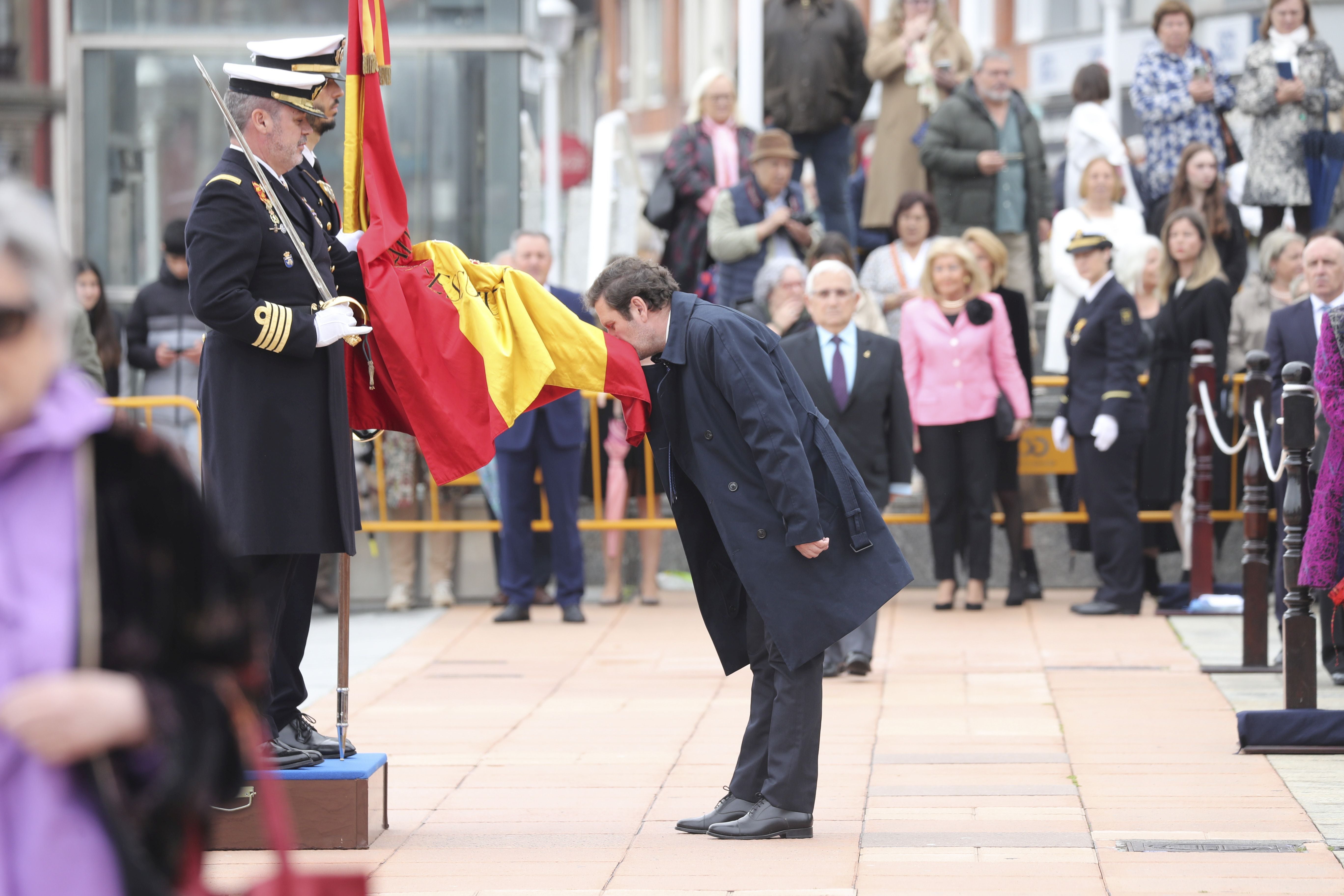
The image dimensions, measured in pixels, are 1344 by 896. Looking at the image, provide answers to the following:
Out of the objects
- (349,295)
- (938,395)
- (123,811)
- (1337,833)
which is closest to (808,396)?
(349,295)

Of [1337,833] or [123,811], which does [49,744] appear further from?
[1337,833]

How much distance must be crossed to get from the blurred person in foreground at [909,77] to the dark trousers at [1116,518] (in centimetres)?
321

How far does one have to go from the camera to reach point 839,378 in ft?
32.0

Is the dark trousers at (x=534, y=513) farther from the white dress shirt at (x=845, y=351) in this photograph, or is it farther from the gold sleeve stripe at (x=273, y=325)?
the gold sleeve stripe at (x=273, y=325)

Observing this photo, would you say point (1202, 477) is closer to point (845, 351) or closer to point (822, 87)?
point (845, 351)

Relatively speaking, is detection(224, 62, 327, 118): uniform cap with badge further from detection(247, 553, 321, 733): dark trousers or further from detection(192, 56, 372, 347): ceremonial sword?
detection(247, 553, 321, 733): dark trousers

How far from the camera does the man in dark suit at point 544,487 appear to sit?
1095 centimetres

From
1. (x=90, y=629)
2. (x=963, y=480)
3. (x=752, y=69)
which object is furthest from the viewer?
(x=752, y=69)

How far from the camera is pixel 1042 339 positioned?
45.2 feet

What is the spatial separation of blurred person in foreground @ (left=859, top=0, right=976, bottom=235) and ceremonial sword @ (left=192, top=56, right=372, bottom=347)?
8.48 metres

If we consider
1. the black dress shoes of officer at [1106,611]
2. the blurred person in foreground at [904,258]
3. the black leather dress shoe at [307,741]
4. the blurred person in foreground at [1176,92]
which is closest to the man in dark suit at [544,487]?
the blurred person in foreground at [904,258]

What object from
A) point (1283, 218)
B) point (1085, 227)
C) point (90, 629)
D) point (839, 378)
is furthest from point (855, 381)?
point (90, 629)

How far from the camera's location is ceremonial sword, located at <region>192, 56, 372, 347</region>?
548cm

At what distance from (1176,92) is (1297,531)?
21.6 feet
